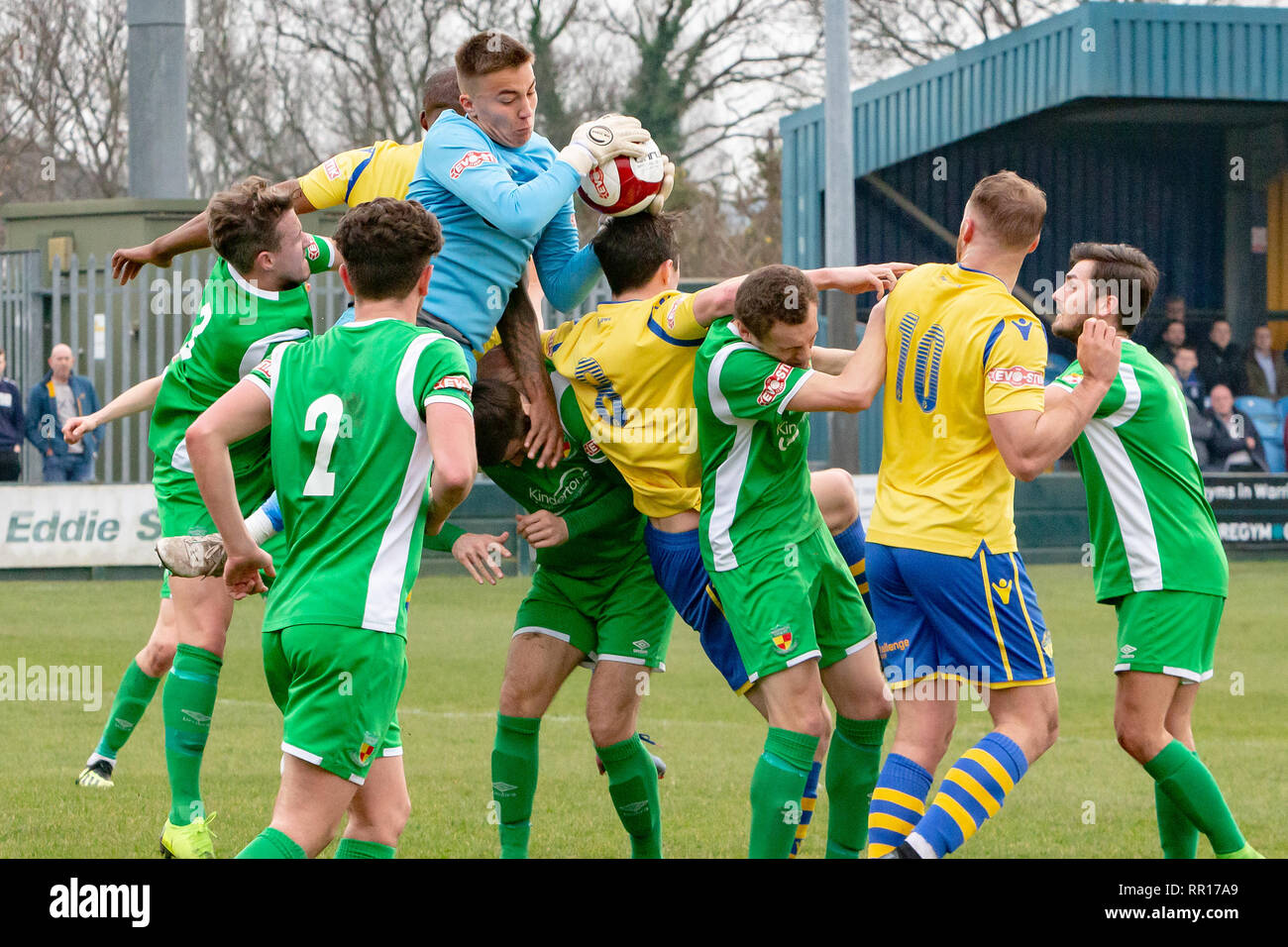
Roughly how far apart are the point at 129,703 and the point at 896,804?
3322 millimetres

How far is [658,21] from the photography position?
32.4 metres

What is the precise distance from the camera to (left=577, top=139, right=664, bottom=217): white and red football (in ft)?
16.8

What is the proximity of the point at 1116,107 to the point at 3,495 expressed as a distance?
1532 cm

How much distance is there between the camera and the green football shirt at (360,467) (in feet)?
12.8

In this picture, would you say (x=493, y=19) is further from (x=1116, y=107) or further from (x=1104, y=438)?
(x=1104, y=438)

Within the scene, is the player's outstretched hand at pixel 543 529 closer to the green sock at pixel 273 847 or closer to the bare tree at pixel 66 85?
the green sock at pixel 273 847

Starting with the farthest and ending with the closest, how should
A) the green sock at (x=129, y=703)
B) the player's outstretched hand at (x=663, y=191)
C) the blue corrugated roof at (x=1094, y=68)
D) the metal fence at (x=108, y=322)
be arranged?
the blue corrugated roof at (x=1094, y=68)
the metal fence at (x=108, y=322)
the green sock at (x=129, y=703)
the player's outstretched hand at (x=663, y=191)

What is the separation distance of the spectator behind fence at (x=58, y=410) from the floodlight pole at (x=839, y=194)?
7.67m

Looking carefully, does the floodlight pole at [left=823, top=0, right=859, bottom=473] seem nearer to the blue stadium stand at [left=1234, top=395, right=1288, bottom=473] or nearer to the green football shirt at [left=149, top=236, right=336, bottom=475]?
the blue stadium stand at [left=1234, top=395, right=1288, bottom=473]

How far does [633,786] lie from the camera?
5.22 meters

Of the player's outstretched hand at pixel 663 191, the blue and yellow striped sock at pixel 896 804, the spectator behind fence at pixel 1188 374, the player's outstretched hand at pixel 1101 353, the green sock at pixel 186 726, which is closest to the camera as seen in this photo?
the player's outstretched hand at pixel 1101 353

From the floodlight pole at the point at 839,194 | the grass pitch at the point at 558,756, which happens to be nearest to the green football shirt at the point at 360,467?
the grass pitch at the point at 558,756

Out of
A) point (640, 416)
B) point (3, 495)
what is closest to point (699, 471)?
point (640, 416)
